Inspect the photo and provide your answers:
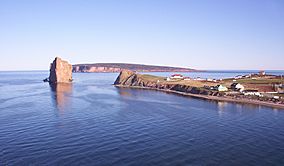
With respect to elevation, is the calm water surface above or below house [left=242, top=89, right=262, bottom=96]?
below

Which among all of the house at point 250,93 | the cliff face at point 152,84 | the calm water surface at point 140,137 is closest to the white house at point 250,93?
the house at point 250,93

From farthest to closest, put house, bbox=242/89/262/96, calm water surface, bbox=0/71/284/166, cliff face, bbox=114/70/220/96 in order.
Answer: cliff face, bbox=114/70/220/96 < house, bbox=242/89/262/96 < calm water surface, bbox=0/71/284/166

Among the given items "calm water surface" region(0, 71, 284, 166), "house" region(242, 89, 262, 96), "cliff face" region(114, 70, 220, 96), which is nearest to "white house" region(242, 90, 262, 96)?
"house" region(242, 89, 262, 96)

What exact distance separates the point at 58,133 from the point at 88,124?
910cm

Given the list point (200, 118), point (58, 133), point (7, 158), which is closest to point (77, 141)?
point (58, 133)

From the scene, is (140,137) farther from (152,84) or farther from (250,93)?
(152,84)

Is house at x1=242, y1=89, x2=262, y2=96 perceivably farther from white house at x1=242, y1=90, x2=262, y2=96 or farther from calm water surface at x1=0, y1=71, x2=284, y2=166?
calm water surface at x1=0, y1=71, x2=284, y2=166

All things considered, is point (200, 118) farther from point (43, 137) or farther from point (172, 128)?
point (43, 137)

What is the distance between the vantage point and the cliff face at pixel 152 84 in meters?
129

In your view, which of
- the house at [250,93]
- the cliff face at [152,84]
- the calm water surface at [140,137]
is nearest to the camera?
the calm water surface at [140,137]

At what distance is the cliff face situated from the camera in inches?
5064

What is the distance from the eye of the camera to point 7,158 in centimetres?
3941

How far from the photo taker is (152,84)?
171250 millimetres

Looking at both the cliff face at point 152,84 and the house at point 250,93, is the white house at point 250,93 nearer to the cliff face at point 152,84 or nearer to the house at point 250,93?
the house at point 250,93
